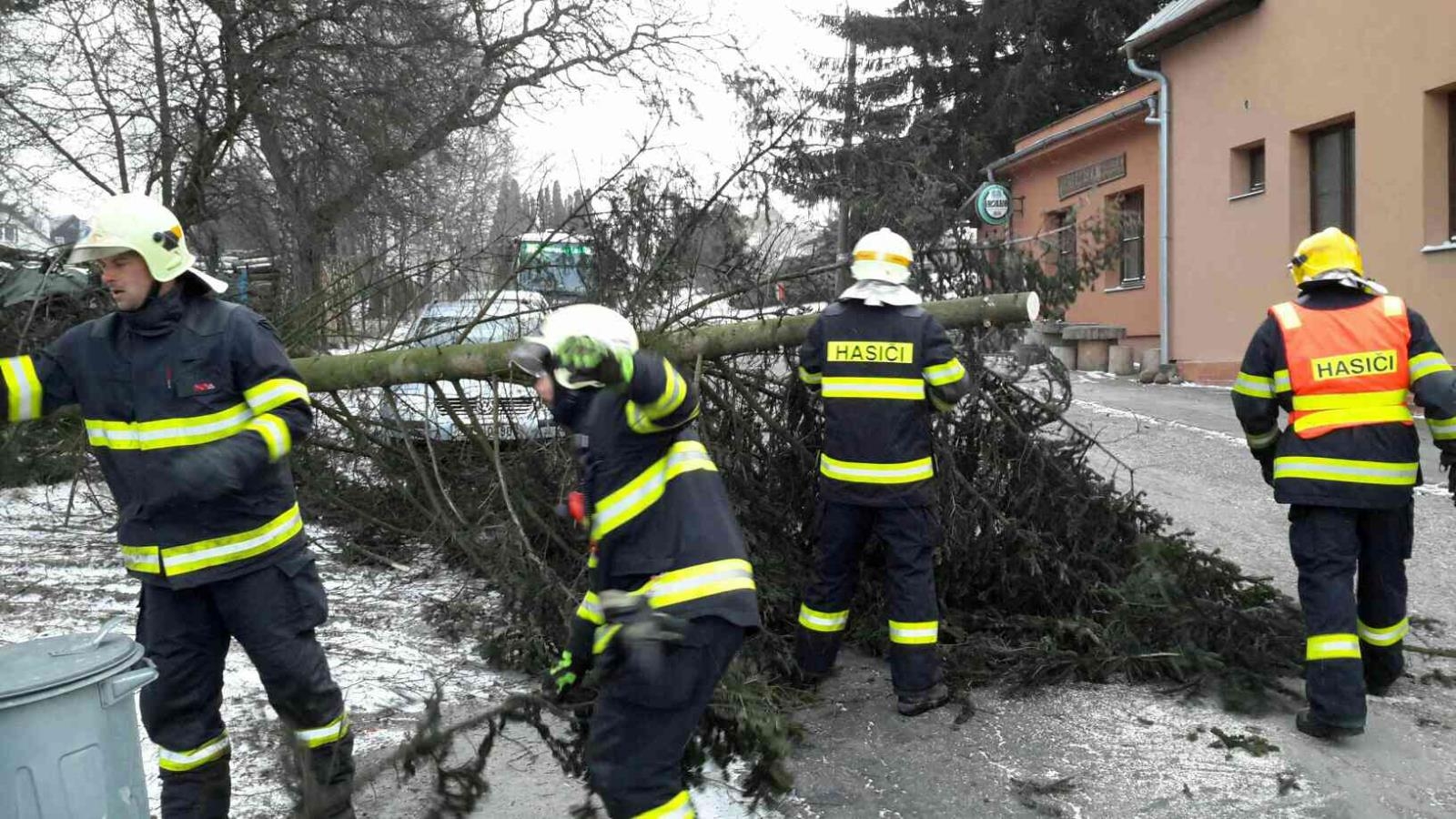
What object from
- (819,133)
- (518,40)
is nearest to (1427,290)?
(819,133)

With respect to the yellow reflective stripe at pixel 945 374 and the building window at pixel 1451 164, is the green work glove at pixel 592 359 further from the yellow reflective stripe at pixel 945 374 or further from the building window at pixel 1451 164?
the building window at pixel 1451 164

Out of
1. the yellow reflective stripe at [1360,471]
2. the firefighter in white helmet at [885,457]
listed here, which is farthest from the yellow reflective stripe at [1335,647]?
the firefighter in white helmet at [885,457]

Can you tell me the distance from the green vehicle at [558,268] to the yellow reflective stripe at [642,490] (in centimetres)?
259

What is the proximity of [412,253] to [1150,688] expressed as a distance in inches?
157

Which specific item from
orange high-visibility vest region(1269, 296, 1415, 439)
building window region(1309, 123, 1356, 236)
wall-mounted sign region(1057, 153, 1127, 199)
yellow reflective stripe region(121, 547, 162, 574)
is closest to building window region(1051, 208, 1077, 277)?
orange high-visibility vest region(1269, 296, 1415, 439)

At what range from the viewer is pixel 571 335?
231cm

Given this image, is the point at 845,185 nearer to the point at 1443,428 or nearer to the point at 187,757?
the point at 1443,428

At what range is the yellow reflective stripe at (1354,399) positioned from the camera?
363 cm

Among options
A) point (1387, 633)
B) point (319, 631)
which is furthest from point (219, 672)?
point (1387, 633)

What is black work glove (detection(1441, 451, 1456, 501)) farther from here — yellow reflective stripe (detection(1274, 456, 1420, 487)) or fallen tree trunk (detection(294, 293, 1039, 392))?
fallen tree trunk (detection(294, 293, 1039, 392))

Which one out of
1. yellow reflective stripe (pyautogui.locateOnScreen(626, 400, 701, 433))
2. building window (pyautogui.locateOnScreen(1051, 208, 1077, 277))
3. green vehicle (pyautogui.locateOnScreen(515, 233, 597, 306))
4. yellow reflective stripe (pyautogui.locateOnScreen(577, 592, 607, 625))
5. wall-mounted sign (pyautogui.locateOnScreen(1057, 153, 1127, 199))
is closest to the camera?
yellow reflective stripe (pyautogui.locateOnScreen(626, 400, 701, 433))

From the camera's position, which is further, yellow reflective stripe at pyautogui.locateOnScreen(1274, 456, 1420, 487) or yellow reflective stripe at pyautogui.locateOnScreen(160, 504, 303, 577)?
yellow reflective stripe at pyautogui.locateOnScreen(1274, 456, 1420, 487)

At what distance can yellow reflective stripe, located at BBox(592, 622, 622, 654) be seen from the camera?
236 cm

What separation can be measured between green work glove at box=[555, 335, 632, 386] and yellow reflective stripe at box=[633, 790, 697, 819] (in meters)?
0.93
